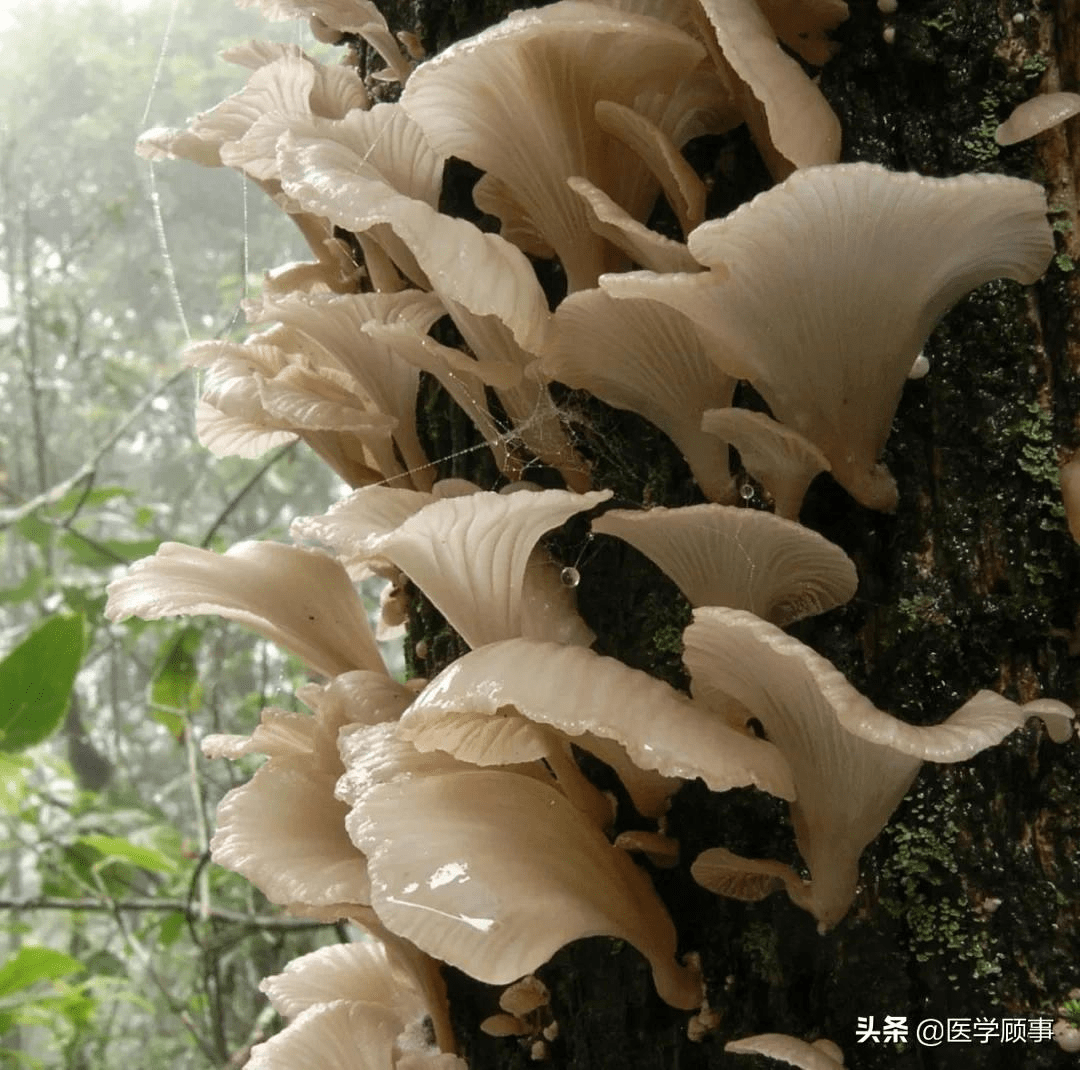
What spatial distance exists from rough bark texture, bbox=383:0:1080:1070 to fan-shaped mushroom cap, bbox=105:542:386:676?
391mm

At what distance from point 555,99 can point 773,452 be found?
0.45 metres

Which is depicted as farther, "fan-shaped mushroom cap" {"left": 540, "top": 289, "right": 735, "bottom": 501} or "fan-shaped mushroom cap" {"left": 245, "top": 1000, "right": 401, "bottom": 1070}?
"fan-shaped mushroom cap" {"left": 245, "top": 1000, "right": 401, "bottom": 1070}

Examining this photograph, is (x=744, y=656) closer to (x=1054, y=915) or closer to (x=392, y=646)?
(x=1054, y=915)

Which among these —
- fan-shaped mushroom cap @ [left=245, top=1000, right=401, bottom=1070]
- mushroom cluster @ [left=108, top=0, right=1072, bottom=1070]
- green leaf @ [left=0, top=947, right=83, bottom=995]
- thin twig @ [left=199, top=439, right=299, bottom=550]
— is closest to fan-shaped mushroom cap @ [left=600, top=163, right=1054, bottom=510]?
mushroom cluster @ [left=108, top=0, right=1072, bottom=1070]

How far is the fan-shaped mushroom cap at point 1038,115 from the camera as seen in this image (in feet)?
3.59

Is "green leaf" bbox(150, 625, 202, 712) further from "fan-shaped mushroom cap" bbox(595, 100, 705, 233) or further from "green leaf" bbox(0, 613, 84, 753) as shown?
"fan-shaped mushroom cap" bbox(595, 100, 705, 233)

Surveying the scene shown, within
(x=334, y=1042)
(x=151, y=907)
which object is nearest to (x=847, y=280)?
(x=334, y=1042)

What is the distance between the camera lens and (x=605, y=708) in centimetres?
92

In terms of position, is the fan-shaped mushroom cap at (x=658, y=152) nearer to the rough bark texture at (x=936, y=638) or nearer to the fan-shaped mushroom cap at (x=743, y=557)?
the rough bark texture at (x=936, y=638)

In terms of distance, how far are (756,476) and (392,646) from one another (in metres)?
11.6

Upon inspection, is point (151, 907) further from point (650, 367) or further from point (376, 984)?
point (650, 367)

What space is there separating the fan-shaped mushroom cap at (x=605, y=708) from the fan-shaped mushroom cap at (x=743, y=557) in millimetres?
159

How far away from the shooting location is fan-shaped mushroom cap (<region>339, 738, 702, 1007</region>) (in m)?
0.96

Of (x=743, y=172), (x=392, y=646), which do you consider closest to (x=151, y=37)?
(x=392, y=646)
